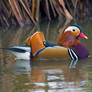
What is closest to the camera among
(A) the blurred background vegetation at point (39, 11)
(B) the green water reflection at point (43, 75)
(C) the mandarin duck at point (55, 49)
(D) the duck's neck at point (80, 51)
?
(B) the green water reflection at point (43, 75)

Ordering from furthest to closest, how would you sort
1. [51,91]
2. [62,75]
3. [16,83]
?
[62,75] < [16,83] < [51,91]

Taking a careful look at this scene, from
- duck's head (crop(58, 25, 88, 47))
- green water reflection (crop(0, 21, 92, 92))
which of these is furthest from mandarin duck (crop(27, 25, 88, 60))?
green water reflection (crop(0, 21, 92, 92))

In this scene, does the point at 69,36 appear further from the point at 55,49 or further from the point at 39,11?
the point at 39,11

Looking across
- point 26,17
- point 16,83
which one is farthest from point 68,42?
point 26,17

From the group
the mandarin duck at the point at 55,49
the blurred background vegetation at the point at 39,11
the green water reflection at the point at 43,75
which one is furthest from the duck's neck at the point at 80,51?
the blurred background vegetation at the point at 39,11

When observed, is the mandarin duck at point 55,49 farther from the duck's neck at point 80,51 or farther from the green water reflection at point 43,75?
the green water reflection at point 43,75

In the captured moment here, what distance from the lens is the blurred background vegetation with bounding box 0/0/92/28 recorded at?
10.2m

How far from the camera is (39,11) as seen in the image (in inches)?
462

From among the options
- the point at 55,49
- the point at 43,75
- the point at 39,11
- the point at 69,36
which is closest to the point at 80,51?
the point at 69,36

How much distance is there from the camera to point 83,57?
7035mm

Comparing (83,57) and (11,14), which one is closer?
(83,57)

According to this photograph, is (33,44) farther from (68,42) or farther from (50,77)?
(50,77)

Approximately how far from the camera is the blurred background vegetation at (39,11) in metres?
10.2

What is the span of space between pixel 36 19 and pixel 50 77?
5263 millimetres
